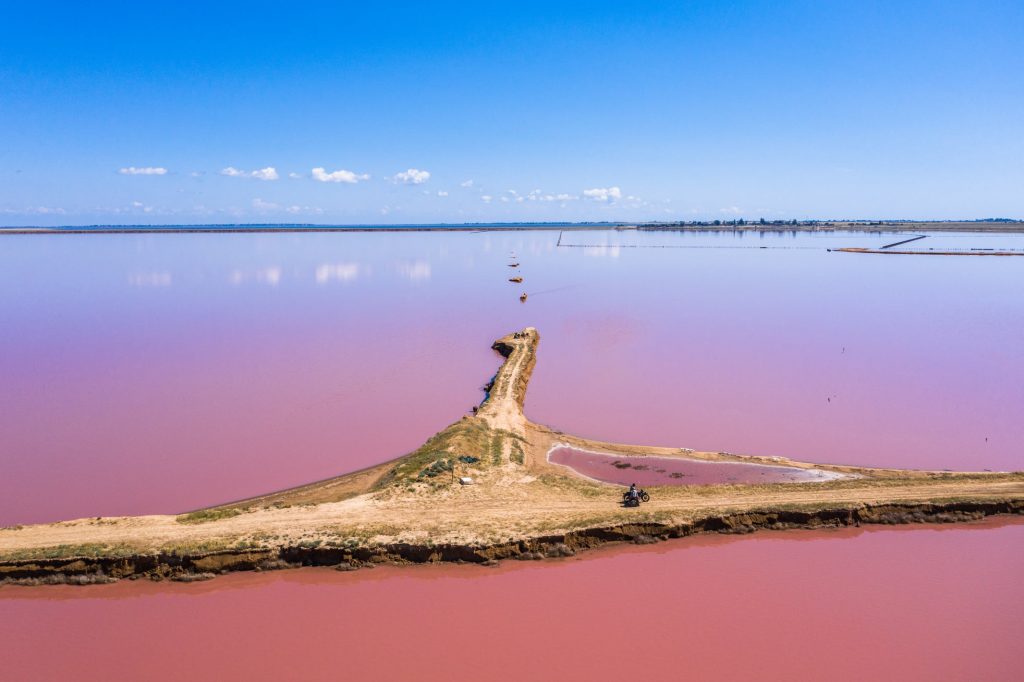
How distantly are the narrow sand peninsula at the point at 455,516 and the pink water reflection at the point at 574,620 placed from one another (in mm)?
523

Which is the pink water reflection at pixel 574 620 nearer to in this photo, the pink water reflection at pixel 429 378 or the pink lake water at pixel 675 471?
the pink lake water at pixel 675 471

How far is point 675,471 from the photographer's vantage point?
20062 mm

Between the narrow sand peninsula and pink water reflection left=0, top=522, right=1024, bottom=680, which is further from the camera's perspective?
the narrow sand peninsula

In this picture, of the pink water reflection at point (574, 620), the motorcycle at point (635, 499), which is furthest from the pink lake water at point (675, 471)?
the pink water reflection at point (574, 620)

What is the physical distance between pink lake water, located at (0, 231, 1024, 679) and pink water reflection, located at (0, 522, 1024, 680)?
62mm

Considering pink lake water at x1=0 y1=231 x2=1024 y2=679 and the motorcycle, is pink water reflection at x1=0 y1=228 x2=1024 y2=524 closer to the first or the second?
pink lake water at x1=0 y1=231 x2=1024 y2=679

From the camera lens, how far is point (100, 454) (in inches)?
811

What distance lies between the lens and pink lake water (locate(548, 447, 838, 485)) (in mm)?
19312

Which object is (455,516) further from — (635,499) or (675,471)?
(675,471)

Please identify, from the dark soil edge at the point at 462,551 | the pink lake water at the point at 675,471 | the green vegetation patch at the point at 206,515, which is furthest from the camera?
the pink lake water at the point at 675,471

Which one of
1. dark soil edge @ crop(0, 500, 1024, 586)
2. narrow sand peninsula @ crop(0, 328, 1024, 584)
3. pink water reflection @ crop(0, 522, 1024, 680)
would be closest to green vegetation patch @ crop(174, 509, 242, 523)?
narrow sand peninsula @ crop(0, 328, 1024, 584)

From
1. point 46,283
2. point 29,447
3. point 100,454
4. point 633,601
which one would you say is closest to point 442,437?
point 633,601

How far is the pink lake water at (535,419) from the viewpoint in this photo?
1216cm

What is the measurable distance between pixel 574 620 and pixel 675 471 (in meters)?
8.67
